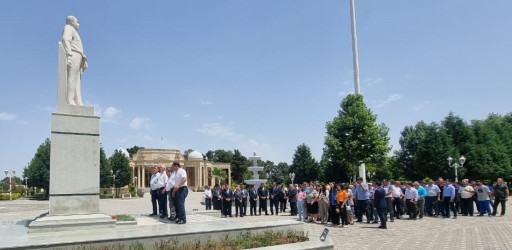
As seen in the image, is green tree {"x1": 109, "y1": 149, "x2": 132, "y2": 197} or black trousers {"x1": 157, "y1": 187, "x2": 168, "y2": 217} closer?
black trousers {"x1": 157, "y1": 187, "x2": 168, "y2": 217}

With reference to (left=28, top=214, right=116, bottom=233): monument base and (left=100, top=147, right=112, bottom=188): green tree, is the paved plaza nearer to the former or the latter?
(left=28, top=214, right=116, bottom=233): monument base

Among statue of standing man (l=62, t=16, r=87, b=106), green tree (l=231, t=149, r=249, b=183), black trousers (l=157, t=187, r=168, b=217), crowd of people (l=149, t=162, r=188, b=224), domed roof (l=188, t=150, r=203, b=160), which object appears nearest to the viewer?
statue of standing man (l=62, t=16, r=87, b=106)

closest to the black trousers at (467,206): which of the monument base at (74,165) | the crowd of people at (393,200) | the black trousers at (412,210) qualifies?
the crowd of people at (393,200)

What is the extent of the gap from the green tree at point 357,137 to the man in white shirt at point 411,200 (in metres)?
9.19

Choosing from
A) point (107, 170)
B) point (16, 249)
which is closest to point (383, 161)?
point (16, 249)

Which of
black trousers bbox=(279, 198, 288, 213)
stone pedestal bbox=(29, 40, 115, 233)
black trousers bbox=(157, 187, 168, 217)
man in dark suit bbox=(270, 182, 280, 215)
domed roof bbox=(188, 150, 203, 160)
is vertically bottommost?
black trousers bbox=(279, 198, 288, 213)

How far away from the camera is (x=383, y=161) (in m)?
26.7

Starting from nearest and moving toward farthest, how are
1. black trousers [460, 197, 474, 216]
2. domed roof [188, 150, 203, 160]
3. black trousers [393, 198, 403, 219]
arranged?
black trousers [393, 198, 403, 219] → black trousers [460, 197, 474, 216] → domed roof [188, 150, 203, 160]

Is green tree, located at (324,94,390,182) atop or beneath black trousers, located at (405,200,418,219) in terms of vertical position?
atop

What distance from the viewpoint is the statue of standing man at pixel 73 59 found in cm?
851

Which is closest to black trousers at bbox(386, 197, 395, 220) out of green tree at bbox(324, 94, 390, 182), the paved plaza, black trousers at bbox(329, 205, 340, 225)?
the paved plaza

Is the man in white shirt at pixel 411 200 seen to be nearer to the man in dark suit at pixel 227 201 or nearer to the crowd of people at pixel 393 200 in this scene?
the crowd of people at pixel 393 200

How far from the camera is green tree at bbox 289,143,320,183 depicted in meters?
56.6

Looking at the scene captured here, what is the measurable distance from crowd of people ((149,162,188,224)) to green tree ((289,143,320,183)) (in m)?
45.7
